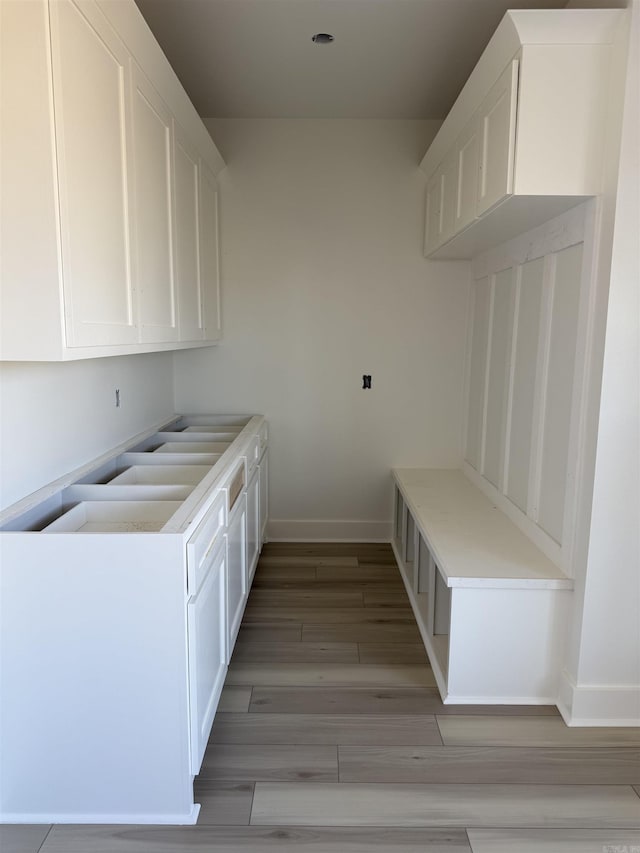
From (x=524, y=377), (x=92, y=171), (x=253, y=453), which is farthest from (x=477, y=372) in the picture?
(x=92, y=171)

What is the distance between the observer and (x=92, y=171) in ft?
5.52

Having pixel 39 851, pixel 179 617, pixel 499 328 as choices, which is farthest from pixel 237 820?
pixel 499 328

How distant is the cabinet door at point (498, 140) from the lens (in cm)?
202

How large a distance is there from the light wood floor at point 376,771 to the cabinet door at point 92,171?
1.42m

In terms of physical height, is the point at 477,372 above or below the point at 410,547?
above

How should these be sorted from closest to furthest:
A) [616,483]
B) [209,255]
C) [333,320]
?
[616,483] → [209,255] → [333,320]

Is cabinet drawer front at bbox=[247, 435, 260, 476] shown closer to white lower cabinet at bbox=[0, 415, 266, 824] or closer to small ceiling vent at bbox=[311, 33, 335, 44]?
white lower cabinet at bbox=[0, 415, 266, 824]

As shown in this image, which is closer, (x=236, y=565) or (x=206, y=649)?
(x=206, y=649)

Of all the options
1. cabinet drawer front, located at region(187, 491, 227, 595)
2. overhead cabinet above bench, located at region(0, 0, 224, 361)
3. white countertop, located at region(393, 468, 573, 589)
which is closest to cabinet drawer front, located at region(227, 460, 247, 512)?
cabinet drawer front, located at region(187, 491, 227, 595)

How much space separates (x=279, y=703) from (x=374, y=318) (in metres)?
2.37

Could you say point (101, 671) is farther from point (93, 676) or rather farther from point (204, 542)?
point (204, 542)

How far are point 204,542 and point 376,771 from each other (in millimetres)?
950

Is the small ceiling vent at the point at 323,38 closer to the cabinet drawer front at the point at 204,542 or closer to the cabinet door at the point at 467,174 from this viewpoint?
the cabinet door at the point at 467,174

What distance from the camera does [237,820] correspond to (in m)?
1.76
